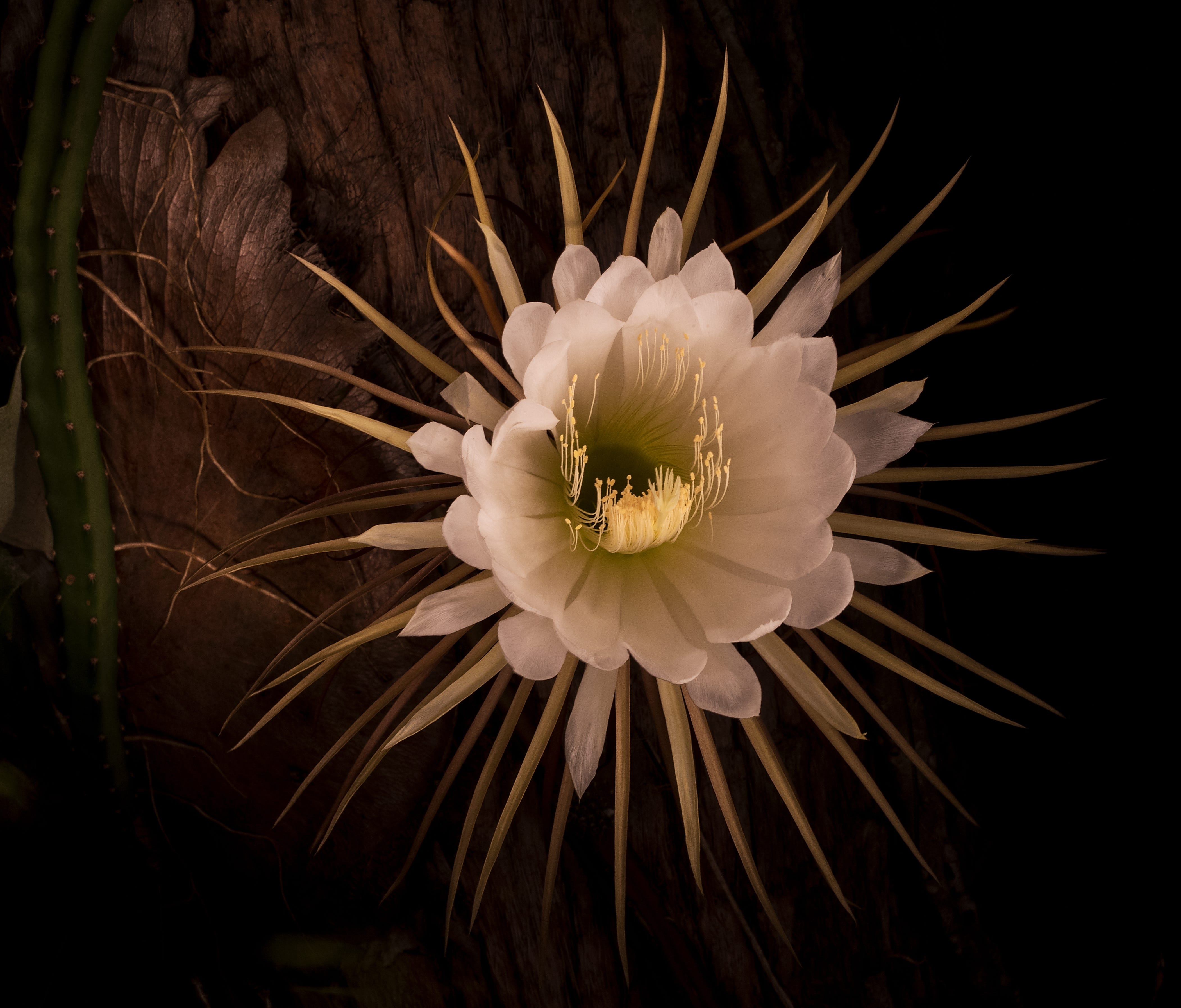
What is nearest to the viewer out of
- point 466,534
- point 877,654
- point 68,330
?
point 466,534

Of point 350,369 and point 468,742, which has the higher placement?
point 350,369

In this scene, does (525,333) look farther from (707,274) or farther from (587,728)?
(587,728)

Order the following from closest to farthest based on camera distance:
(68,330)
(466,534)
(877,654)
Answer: (466,534) → (877,654) → (68,330)

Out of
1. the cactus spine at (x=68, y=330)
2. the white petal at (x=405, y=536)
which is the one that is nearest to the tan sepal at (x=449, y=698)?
the white petal at (x=405, y=536)

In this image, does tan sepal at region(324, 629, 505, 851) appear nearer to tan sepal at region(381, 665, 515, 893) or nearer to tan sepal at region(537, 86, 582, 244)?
tan sepal at region(381, 665, 515, 893)

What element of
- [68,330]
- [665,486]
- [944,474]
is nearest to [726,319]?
[665,486]

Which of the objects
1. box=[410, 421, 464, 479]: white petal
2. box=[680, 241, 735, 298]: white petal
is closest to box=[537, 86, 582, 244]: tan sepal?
box=[680, 241, 735, 298]: white petal

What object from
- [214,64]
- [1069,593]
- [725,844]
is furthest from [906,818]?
[214,64]
